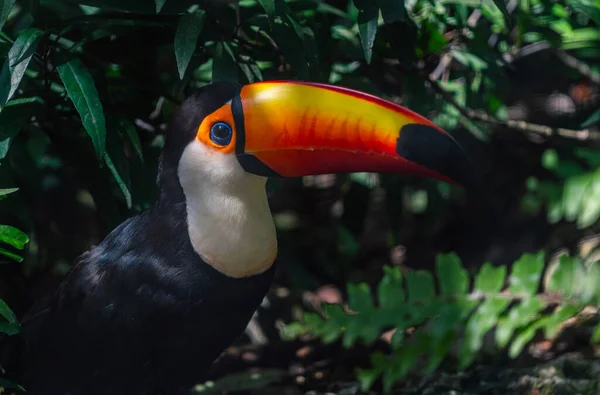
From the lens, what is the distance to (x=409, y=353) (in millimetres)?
2643

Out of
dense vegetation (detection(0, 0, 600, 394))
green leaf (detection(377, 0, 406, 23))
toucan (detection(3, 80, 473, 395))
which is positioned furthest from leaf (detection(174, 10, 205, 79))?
green leaf (detection(377, 0, 406, 23))

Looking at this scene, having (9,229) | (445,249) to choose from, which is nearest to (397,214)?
(445,249)

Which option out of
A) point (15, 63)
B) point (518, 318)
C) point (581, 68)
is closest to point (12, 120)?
point (15, 63)

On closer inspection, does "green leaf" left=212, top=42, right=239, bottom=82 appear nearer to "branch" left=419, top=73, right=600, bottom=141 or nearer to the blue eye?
the blue eye

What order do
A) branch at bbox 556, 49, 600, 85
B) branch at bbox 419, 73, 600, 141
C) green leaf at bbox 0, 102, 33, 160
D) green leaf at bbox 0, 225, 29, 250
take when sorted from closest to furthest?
green leaf at bbox 0, 225, 29, 250, green leaf at bbox 0, 102, 33, 160, branch at bbox 419, 73, 600, 141, branch at bbox 556, 49, 600, 85

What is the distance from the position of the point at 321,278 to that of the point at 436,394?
3.60 ft

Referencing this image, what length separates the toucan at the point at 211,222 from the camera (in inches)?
82.6

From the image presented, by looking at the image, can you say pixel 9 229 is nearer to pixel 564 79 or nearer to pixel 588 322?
pixel 588 322

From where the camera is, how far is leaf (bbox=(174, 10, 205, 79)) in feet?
6.90

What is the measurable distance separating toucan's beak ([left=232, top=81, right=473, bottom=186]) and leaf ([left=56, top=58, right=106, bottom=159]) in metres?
0.31

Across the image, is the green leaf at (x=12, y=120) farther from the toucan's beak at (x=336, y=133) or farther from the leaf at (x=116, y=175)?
the toucan's beak at (x=336, y=133)

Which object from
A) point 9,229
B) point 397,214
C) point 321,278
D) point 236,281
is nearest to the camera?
point 9,229

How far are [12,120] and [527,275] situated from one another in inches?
58.1

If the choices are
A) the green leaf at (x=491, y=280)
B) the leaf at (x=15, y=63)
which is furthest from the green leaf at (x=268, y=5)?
the green leaf at (x=491, y=280)
